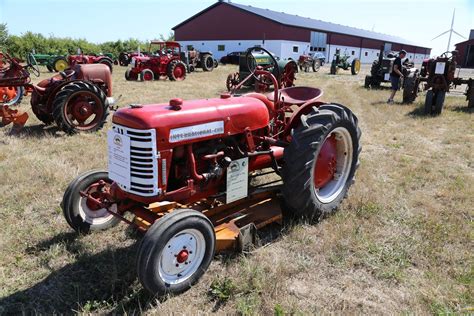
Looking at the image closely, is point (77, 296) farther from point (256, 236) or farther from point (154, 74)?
point (154, 74)

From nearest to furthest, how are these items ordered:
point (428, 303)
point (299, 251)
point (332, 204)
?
point (428, 303) < point (299, 251) < point (332, 204)

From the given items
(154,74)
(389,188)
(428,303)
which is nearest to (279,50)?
(154,74)

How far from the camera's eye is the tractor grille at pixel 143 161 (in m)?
2.72

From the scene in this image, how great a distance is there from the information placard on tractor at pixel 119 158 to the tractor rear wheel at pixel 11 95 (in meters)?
7.72

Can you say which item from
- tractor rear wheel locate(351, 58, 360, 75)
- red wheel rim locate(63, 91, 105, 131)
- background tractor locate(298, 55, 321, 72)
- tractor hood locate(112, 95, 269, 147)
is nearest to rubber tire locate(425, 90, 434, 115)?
tractor hood locate(112, 95, 269, 147)

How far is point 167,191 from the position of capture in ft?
10.1

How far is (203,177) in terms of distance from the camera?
3.12 meters

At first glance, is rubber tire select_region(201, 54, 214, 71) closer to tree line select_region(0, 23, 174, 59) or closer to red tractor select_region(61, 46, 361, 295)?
tree line select_region(0, 23, 174, 59)

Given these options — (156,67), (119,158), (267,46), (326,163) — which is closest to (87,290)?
(119,158)

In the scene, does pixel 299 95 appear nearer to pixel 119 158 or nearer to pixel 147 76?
pixel 119 158

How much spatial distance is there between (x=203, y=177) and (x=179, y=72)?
1488 centimetres

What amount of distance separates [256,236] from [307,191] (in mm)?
642

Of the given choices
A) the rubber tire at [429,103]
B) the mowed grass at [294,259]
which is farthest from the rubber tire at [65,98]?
the rubber tire at [429,103]

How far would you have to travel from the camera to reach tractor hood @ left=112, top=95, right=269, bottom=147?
2.75 metres
